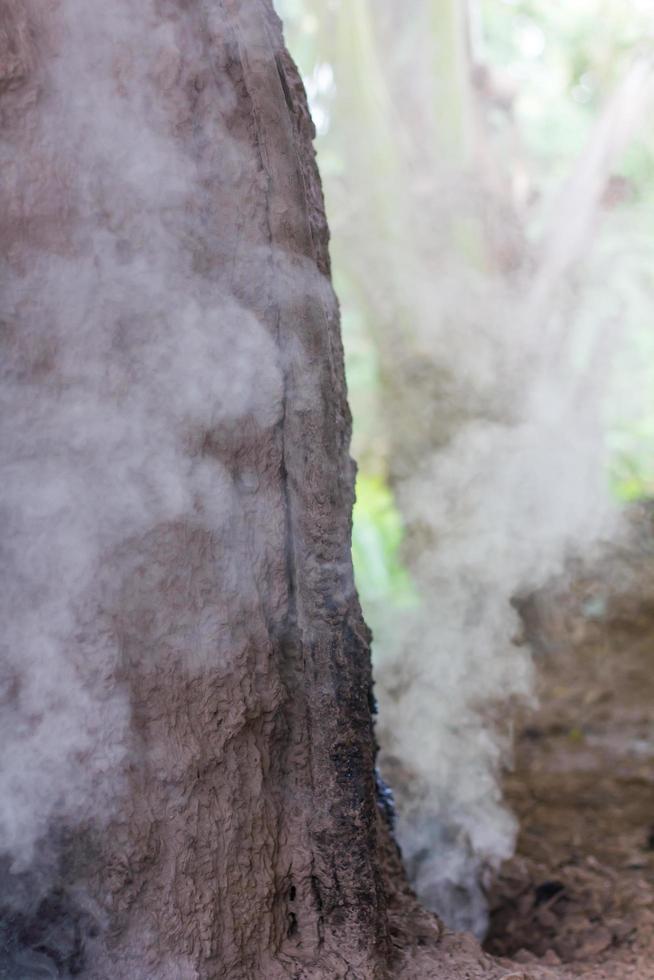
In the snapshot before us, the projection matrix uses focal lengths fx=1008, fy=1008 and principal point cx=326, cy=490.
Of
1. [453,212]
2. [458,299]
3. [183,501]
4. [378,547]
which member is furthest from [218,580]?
[453,212]

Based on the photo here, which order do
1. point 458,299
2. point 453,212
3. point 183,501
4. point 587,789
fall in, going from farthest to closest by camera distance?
1. point 453,212
2. point 458,299
3. point 587,789
4. point 183,501

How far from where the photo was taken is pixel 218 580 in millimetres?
1778

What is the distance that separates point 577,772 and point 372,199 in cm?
356

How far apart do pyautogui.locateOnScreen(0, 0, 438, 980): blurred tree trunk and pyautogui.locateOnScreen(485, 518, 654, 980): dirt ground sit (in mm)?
505

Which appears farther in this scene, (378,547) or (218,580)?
(378,547)

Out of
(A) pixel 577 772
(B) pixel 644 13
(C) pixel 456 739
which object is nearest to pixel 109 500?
(C) pixel 456 739

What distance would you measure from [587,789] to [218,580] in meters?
2.63

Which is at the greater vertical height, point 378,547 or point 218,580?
point 378,547

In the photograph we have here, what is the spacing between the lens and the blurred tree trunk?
167 centimetres

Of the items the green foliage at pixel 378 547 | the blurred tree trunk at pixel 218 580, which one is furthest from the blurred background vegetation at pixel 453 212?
the blurred tree trunk at pixel 218 580

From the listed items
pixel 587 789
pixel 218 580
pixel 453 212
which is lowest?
pixel 218 580

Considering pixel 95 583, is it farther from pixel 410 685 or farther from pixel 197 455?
pixel 410 685

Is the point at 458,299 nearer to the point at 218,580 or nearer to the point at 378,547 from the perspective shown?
the point at 378,547

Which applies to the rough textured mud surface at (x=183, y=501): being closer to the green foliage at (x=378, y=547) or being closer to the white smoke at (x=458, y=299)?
the green foliage at (x=378, y=547)
